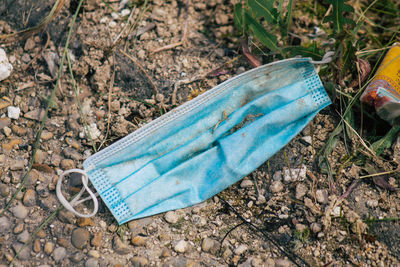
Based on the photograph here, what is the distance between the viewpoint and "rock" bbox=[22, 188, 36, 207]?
1936 mm

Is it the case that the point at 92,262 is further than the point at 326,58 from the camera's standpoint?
No

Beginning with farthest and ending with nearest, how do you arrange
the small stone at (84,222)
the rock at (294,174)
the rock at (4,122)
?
the rock at (4,122)
the rock at (294,174)
the small stone at (84,222)

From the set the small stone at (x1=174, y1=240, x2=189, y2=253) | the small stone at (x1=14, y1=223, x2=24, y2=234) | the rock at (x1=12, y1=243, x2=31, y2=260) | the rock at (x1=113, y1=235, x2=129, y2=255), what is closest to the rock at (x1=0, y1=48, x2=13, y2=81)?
the small stone at (x1=14, y1=223, x2=24, y2=234)

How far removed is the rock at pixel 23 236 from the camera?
71.8 inches

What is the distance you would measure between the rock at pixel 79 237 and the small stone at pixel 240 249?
81cm

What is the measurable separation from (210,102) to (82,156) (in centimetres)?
85

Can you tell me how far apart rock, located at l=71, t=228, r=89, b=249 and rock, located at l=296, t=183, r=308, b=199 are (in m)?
1.19

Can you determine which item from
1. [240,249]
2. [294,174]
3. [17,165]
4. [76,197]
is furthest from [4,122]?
[294,174]

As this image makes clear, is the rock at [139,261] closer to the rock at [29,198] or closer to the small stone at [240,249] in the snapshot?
the small stone at [240,249]

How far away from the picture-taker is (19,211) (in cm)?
190

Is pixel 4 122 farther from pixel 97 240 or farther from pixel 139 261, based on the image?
pixel 139 261

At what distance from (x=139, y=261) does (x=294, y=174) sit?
992 millimetres

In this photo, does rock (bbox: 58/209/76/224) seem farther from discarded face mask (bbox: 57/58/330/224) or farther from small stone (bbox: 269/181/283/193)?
small stone (bbox: 269/181/283/193)

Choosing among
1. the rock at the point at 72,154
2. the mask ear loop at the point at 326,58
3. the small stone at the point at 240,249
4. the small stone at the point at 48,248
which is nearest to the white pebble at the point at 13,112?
the rock at the point at 72,154
